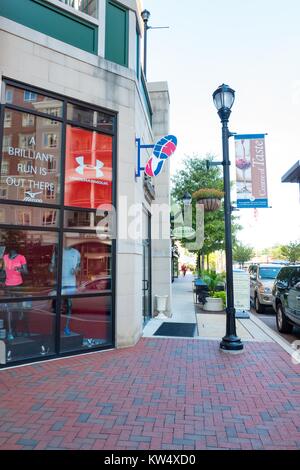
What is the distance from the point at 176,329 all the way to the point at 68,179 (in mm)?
4706

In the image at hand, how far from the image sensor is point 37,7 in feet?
20.9

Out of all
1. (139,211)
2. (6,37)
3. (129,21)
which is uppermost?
(129,21)

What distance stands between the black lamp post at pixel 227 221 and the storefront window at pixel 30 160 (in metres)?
3.35

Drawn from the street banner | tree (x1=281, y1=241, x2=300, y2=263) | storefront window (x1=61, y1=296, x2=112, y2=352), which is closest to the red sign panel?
storefront window (x1=61, y1=296, x2=112, y2=352)

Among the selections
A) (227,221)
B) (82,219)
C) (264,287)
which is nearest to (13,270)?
(82,219)

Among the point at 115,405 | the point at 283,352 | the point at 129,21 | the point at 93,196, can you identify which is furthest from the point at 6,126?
the point at 283,352

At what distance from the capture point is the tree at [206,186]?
68.3 feet

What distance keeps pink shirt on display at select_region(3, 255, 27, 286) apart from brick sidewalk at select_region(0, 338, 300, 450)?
4.74ft

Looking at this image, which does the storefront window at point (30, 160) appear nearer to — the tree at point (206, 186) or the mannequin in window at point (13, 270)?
the mannequin in window at point (13, 270)

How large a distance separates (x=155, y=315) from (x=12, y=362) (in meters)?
5.60

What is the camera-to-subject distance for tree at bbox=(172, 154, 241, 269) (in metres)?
20.8

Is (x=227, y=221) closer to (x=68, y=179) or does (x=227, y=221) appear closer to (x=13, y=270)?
(x=68, y=179)

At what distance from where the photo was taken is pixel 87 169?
710cm
